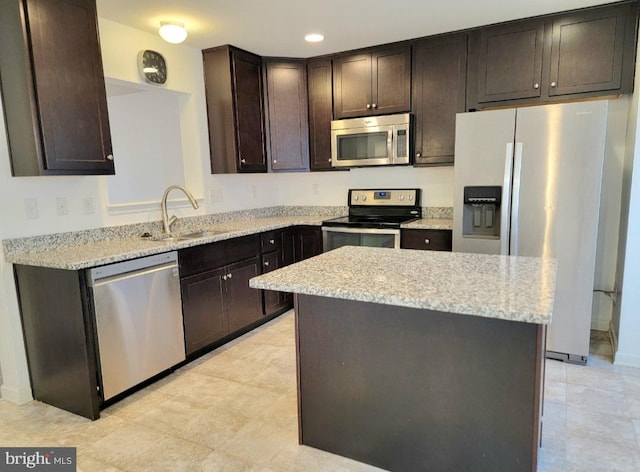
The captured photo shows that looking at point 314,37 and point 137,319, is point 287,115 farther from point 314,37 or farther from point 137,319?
point 137,319

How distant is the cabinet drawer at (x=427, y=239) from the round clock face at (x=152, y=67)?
222 centimetres

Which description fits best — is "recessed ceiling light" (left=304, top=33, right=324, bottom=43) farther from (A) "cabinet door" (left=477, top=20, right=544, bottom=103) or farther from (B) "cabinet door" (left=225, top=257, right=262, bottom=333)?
(B) "cabinet door" (left=225, top=257, right=262, bottom=333)

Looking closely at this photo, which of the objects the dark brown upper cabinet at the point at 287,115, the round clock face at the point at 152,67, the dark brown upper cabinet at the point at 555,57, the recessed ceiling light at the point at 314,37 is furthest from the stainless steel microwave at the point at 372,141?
the round clock face at the point at 152,67

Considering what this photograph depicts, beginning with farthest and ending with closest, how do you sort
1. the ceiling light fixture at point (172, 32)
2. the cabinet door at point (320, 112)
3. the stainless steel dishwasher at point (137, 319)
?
1. the cabinet door at point (320, 112)
2. the ceiling light fixture at point (172, 32)
3. the stainless steel dishwasher at point (137, 319)

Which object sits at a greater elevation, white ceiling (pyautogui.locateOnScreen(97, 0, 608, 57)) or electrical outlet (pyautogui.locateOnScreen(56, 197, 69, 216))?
white ceiling (pyautogui.locateOnScreen(97, 0, 608, 57))

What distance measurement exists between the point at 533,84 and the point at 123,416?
11.2 ft

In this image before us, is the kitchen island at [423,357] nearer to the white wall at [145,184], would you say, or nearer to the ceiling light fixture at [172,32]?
the white wall at [145,184]

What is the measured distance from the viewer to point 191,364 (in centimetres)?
294

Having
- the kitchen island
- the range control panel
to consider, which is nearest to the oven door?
the range control panel

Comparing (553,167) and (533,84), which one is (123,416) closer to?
(553,167)

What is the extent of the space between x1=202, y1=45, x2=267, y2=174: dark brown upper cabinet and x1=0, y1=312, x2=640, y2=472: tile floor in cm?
175

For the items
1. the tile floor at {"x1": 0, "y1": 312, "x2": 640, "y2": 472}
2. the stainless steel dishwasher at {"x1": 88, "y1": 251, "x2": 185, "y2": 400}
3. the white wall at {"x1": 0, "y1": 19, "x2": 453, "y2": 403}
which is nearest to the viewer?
the tile floor at {"x1": 0, "y1": 312, "x2": 640, "y2": 472}

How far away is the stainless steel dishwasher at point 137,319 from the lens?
2.31 m

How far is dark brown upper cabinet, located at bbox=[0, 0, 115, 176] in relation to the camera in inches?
85.7
